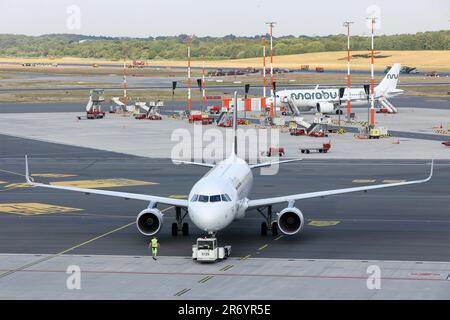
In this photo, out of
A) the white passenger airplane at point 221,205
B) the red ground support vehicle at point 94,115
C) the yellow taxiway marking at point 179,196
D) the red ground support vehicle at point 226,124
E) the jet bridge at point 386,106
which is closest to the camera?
the white passenger airplane at point 221,205

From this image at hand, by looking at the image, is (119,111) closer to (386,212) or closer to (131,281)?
(386,212)

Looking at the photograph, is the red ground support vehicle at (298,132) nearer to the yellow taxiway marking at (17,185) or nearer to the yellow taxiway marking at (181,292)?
the yellow taxiway marking at (17,185)

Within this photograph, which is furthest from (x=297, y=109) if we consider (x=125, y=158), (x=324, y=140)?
(x=125, y=158)

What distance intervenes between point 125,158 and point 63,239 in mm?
43439

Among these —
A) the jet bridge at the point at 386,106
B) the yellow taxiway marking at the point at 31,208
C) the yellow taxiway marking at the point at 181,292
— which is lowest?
the yellow taxiway marking at the point at 31,208

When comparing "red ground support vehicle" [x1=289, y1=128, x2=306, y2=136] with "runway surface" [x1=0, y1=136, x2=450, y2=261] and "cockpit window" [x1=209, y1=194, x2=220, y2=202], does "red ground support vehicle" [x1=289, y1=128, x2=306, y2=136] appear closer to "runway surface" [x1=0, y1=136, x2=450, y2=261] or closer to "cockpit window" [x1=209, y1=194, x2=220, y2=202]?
"runway surface" [x1=0, y1=136, x2=450, y2=261]

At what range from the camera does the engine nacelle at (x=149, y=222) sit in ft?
177

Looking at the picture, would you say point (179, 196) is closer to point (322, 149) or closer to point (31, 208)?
point (31, 208)

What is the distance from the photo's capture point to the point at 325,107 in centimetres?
14912

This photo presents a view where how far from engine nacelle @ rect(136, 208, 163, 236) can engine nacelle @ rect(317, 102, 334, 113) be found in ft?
320

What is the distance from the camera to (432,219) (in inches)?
2431

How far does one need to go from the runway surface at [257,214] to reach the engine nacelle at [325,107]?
5486cm

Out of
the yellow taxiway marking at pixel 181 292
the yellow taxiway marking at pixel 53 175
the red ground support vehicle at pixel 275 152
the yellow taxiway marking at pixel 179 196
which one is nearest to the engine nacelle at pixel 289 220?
the yellow taxiway marking at pixel 181 292

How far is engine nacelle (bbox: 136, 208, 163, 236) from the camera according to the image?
177 feet
